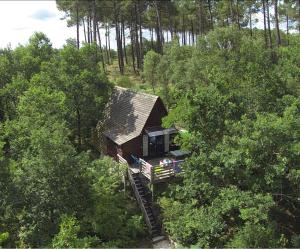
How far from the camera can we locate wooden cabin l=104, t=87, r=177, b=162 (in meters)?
26.0

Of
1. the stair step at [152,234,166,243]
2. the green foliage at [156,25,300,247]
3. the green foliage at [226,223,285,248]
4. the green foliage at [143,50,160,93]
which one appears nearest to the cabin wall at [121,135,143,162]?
the green foliage at [156,25,300,247]

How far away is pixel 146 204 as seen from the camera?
2280 centimetres

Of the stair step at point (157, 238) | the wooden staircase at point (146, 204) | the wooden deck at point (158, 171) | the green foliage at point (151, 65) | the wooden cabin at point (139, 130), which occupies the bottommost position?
the stair step at point (157, 238)

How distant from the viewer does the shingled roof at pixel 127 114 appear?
2605 cm

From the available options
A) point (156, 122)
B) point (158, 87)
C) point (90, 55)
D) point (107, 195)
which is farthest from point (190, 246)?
point (158, 87)

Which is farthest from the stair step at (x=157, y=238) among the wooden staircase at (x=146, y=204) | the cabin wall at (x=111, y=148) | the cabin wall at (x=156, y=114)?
the cabin wall at (x=156, y=114)

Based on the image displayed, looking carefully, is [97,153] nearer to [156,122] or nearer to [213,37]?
[156,122]

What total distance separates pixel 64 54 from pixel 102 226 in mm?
14818

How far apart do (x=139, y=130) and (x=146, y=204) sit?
5699 millimetres

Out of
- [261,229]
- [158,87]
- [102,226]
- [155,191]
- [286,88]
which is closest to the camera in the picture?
[261,229]

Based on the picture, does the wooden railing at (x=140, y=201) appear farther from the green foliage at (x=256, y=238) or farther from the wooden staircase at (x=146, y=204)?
the green foliage at (x=256, y=238)

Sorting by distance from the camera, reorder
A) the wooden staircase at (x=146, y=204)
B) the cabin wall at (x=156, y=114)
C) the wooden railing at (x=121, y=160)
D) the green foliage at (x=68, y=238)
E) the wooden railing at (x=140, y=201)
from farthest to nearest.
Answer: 1. the cabin wall at (x=156, y=114)
2. the wooden railing at (x=121, y=160)
3. the wooden railing at (x=140, y=201)
4. the wooden staircase at (x=146, y=204)
5. the green foliage at (x=68, y=238)

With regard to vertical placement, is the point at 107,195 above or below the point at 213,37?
below

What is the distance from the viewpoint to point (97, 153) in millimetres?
30719
